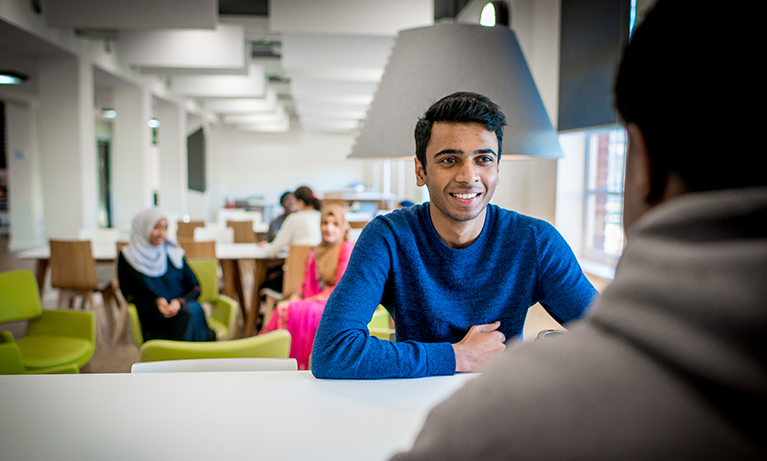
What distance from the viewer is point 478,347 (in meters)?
1.21

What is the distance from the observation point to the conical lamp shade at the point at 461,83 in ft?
5.05

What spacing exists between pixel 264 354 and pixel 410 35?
1.18m

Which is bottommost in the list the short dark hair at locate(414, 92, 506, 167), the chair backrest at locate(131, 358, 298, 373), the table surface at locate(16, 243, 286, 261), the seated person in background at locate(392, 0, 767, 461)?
the table surface at locate(16, 243, 286, 261)

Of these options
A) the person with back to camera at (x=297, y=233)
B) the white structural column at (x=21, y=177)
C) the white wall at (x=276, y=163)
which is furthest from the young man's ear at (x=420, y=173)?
the white wall at (x=276, y=163)

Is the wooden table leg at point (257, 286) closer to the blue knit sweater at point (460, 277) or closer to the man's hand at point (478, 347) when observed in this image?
the blue knit sweater at point (460, 277)

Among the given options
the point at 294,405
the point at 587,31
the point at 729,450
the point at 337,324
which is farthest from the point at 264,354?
the point at 587,31

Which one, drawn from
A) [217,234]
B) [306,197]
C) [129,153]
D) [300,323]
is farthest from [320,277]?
[129,153]

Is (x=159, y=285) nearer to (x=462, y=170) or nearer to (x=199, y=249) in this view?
(x=199, y=249)

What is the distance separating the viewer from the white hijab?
3.24 metres

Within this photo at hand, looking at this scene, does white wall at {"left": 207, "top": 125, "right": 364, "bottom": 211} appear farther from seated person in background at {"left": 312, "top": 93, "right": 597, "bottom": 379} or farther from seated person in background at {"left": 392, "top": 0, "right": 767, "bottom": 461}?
seated person in background at {"left": 392, "top": 0, "right": 767, "bottom": 461}

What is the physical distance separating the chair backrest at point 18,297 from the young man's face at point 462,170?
2.84 m

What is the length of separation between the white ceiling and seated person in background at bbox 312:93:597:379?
12.8 feet

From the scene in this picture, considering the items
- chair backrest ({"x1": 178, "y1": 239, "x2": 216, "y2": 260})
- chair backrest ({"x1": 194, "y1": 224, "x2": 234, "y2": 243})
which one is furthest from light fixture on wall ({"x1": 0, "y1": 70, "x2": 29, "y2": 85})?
chair backrest ({"x1": 178, "y1": 239, "x2": 216, "y2": 260})

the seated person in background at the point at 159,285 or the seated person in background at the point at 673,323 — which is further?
the seated person in background at the point at 159,285
